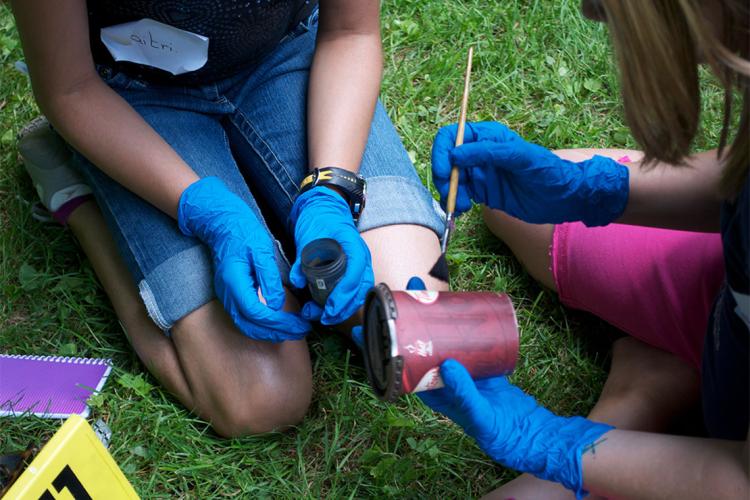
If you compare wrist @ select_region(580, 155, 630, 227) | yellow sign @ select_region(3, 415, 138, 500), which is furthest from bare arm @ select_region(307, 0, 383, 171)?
yellow sign @ select_region(3, 415, 138, 500)

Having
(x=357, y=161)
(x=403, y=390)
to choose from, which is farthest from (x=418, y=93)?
(x=403, y=390)

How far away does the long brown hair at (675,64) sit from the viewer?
0.97 meters

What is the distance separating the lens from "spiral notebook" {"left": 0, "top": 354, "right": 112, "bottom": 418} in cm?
174

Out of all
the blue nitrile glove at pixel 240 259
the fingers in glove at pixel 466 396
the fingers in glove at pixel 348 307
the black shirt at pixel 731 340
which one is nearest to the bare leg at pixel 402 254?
the fingers in glove at pixel 348 307

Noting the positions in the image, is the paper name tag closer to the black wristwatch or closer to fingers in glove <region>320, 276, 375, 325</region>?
the black wristwatch

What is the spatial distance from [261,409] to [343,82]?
0.77 meters

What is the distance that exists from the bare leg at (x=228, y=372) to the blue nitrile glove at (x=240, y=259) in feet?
0.26

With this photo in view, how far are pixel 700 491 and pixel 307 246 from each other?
0.82 m

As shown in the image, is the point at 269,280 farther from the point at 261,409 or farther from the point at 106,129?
the point at 106,129

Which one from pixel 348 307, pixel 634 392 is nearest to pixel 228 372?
pixel 348 307

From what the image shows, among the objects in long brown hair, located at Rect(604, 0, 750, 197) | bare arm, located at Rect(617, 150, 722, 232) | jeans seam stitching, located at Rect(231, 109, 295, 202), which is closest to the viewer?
long brown hair, located at Rect(604, 0, 750, 197)

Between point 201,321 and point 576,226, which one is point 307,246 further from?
point 576,226

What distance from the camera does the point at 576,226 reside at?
1.80 m

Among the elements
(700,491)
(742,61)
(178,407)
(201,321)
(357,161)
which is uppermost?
(742,61)
